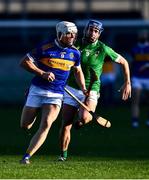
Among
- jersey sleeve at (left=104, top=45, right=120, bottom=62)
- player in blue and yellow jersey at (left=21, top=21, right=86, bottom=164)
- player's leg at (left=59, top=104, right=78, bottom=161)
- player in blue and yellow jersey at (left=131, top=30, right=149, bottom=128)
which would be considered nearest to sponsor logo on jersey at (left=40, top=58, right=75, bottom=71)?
player in blue and yellow jersey at (left=21, top=21, right=86, bottom=164)

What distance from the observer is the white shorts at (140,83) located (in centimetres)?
2341

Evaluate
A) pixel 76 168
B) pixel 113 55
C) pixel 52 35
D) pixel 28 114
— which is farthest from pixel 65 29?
pixel 52 35

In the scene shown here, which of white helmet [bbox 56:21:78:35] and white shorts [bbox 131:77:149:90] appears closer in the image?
white helmet [bbox 56:21:78:35]

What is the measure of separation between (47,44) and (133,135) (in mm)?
7168

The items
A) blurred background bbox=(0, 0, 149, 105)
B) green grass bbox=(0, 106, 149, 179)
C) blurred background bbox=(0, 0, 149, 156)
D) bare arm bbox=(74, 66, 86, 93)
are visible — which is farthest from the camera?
→ blurred background bbox=(0, 0, 149, 105)

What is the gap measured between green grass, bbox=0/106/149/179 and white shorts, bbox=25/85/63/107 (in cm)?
91

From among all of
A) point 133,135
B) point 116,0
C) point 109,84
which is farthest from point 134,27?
point 133,135

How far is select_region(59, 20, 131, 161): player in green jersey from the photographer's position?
15.7 meters

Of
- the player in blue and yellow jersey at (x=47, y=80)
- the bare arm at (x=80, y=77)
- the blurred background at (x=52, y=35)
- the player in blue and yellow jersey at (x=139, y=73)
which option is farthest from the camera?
the blurred background at (x=52, y=35)

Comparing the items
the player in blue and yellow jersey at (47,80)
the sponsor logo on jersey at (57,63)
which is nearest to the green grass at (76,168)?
the player in blue and yellow jersey at (47,80)

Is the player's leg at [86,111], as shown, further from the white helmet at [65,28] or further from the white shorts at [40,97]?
the white helmet at [65,28]

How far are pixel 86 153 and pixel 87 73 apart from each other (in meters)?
1.80

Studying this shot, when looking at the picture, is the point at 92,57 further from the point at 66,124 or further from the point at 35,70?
the point at 35,70

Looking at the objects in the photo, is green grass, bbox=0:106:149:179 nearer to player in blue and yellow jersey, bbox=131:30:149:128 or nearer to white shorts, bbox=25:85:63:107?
player in blue and yellow jersey, bbox=131:30:149:128
